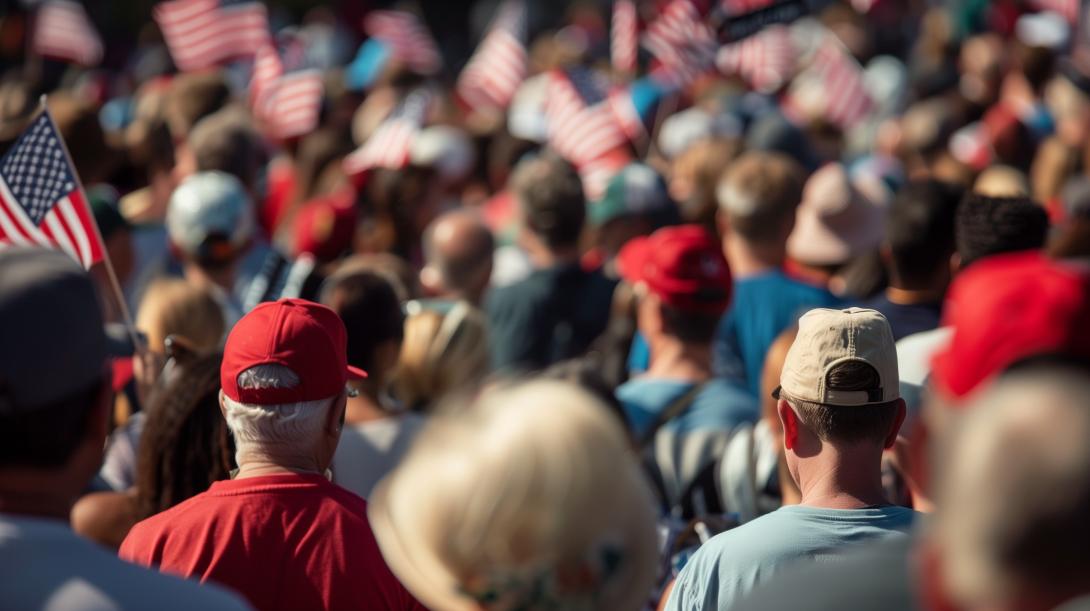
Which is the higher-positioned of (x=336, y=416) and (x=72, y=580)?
(x=72, y=580)

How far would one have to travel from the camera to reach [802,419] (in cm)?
358

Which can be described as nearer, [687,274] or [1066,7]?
[687,274]

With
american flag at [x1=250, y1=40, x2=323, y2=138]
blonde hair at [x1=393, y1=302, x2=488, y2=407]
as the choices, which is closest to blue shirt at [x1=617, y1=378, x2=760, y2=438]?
A: blonde hair at [x1=393, y1=302, x2=488, y2=407]

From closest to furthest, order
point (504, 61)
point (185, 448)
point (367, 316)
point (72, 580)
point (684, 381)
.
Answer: point (72, 580) < point (185, 448) < point (367, 316) < point (684, 381) < point (504, 61)

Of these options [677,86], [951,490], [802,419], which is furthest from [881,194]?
[951,490]

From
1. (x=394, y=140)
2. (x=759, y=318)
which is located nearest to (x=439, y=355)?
(x=759, y=318)

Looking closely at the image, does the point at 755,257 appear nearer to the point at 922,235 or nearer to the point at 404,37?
the point at 922,235

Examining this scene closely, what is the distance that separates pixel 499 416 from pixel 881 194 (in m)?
6.79

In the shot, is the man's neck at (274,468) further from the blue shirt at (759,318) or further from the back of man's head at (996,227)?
the blue shirt at (759,318)

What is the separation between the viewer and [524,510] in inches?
86.2

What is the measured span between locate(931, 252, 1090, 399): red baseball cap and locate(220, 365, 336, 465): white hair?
176 centimetres

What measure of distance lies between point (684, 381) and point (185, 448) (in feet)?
6.39

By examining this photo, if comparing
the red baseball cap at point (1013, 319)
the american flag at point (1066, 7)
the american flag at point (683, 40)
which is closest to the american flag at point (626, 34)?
the american flag at point (683, 40)

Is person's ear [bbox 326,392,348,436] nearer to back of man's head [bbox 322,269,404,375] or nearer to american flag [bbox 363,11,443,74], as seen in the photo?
back of man's head [bbox 322,269,404,375]
